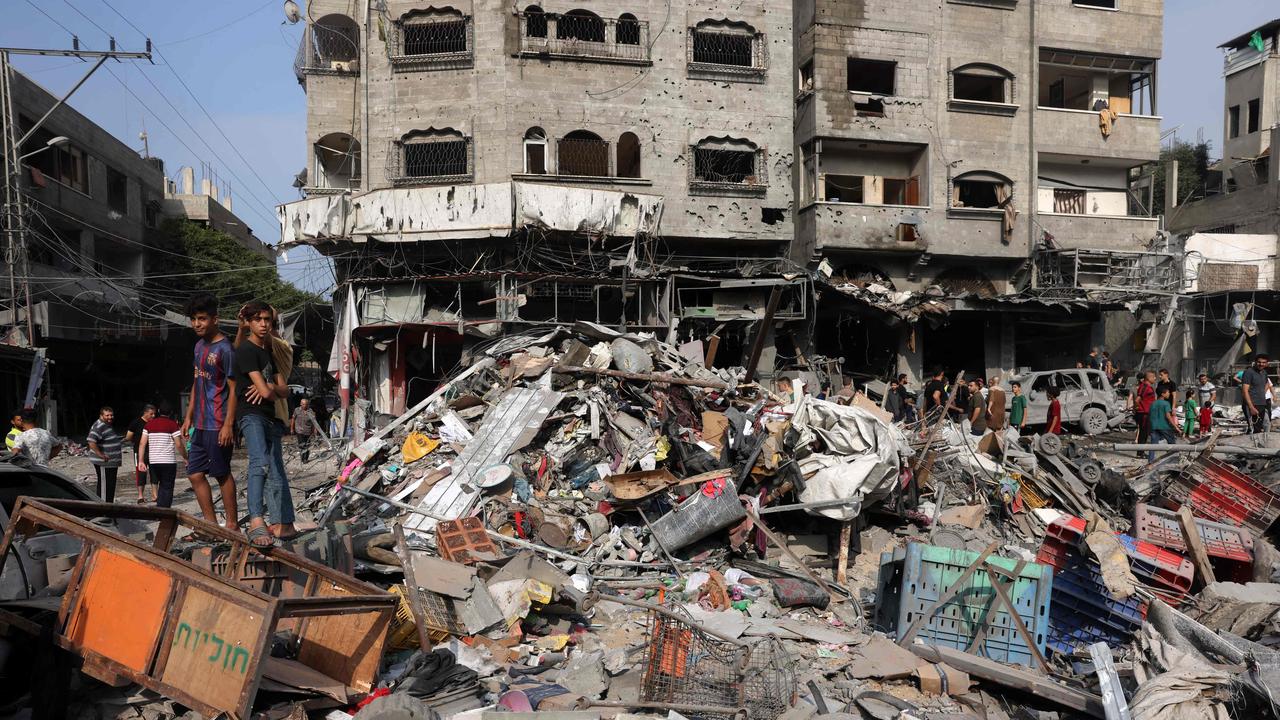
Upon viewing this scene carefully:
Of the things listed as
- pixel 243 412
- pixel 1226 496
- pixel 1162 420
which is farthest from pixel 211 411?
pixel 1162 420

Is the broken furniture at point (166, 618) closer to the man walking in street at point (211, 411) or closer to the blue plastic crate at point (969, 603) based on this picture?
the man walking in street at point (211, 411)

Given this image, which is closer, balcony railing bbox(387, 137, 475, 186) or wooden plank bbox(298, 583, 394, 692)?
wooden plank bbox(298, 583, 394, 692)

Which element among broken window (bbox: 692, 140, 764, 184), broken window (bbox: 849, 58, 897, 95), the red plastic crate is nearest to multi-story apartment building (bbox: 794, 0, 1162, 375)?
broken window (bbox: 849, 58, 897, 95)

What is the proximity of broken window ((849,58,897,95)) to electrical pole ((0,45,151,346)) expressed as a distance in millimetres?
18150

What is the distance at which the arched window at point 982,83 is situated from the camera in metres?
23.0

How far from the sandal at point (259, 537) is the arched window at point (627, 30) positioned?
18095 mm

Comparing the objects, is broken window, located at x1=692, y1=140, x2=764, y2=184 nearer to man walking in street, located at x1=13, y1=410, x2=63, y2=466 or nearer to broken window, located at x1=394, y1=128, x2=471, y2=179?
broken window, located at x1=394, y1=128, x2=471, y2=179

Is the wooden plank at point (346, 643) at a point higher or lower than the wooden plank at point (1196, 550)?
higher

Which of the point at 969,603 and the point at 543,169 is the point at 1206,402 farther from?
the point at 543,169

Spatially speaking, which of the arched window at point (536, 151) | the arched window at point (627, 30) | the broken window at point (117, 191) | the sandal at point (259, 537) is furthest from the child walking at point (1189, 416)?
the broken window at point (117, 191)

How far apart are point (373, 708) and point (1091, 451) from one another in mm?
12407

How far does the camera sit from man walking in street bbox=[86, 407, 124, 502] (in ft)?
34.8

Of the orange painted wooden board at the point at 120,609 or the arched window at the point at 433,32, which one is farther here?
the arched window at the point at 433,32

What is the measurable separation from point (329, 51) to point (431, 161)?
467 centimetres
